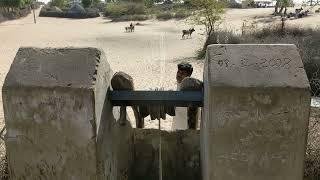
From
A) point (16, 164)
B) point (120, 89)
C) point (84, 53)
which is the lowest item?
point (16, 164)

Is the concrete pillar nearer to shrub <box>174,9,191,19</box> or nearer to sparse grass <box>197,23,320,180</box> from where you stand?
sparse grass <box>197,23,320,180</box>

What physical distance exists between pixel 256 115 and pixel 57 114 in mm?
1588

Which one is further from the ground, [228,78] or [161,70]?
[228,78]

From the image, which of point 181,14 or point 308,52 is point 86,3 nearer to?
point 181,14

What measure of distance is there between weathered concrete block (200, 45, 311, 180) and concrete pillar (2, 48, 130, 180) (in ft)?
3.02

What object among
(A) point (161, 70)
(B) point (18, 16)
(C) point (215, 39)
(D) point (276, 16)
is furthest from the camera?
(B) point (18, 16)

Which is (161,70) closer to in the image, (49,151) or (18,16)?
(49,151)

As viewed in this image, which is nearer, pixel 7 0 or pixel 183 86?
pixel 183 86

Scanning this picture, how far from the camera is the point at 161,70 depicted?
714 inches

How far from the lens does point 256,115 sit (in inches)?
136

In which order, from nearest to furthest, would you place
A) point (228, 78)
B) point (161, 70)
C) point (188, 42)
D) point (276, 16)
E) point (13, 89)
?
point (228, 78) → point (13, 89) → point (161, 70) → point (188, 42) → point (276, 16)

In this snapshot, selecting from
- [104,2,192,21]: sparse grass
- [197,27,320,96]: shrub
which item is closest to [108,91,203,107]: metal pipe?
[197,27,320,96]: shrub

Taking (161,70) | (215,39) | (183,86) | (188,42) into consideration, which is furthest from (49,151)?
(188,42)

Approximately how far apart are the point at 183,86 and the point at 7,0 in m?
62.7
